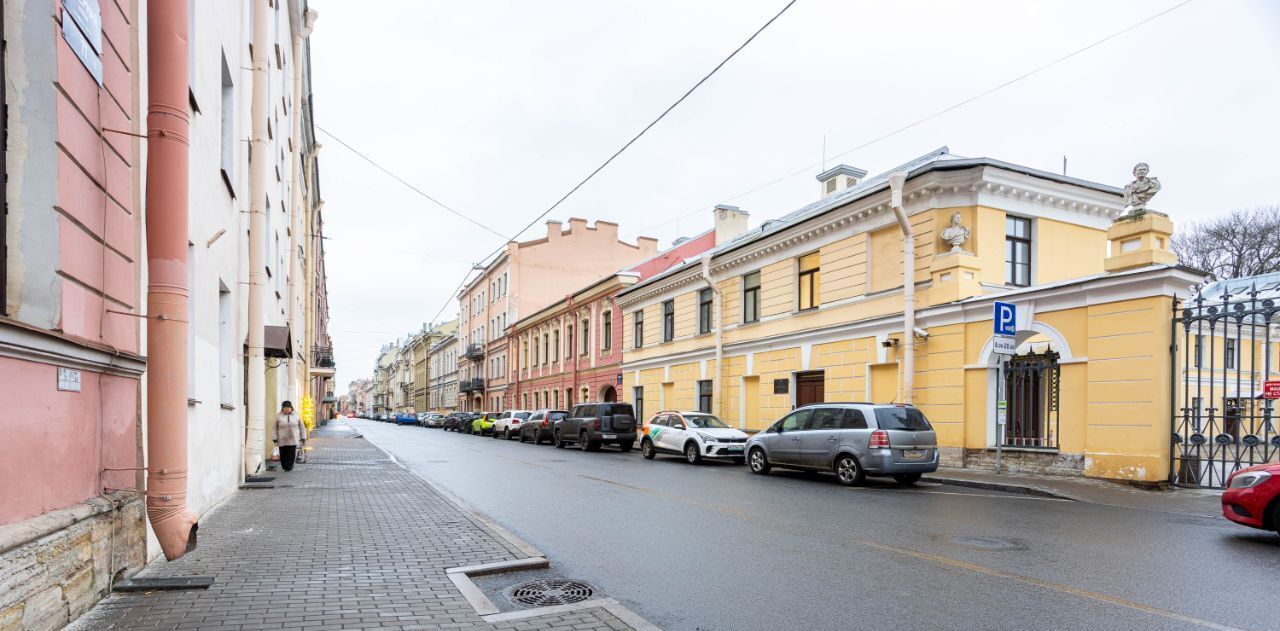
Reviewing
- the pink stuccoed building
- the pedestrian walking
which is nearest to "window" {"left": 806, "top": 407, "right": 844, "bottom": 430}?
the pedestrian walking

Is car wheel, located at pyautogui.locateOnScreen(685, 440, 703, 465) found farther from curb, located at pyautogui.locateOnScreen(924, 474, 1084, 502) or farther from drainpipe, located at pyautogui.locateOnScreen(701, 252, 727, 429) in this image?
curb, located at pyautogui.locateOnScreen(924, 474, 1084, 502)

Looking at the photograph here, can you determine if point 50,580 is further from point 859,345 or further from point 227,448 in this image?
point 859,345

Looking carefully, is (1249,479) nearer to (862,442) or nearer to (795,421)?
(862,442)

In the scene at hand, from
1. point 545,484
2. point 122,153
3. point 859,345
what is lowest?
point 545,484

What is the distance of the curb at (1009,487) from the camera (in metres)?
12.1

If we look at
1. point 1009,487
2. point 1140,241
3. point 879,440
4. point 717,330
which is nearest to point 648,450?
point 717,330

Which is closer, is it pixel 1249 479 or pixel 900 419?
pixel 1249 479

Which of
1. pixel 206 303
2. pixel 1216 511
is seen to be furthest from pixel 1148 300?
pixel 206 303

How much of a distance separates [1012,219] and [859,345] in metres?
4.76

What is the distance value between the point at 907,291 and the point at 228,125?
14290 mm

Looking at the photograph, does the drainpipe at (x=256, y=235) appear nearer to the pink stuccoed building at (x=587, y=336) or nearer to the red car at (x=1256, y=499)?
the red car at (x=1256, y=499)

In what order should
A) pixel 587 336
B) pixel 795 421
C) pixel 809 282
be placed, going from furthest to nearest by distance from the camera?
1. pixel 587 336
2. pixel 809 282
3. pixel 795 421

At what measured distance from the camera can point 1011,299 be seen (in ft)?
51.2

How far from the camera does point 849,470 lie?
1405 cm
